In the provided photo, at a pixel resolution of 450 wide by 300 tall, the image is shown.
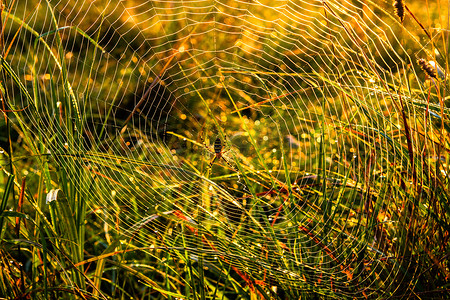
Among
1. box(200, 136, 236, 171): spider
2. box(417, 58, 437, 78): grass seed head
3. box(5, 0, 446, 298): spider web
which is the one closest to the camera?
box(417, 58, 437, 78): grass seed head

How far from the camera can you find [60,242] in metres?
1.05

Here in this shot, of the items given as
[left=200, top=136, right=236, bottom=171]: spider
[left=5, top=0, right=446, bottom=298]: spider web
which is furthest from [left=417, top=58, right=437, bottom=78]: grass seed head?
[left=200, top=136, right=236, bottom=171]: spider

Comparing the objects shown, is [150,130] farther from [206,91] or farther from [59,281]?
[59,281]

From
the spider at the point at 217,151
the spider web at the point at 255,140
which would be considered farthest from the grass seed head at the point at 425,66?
the spider at the point at 217,151

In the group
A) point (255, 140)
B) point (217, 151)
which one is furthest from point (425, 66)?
point (255, 140)

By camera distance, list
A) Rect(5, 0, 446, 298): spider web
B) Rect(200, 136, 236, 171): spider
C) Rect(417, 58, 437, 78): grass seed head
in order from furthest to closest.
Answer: Rect(200, 136, 236, 171): spider
Rect(5, 0, 446, 298): spider web
Rect(417, 58, 437, 78): grass seed head

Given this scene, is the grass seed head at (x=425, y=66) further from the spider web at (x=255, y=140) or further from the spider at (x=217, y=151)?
the spider at (x=217, y=151)

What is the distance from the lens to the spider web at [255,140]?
3.11 feet

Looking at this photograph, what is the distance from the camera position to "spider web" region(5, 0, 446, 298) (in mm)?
949

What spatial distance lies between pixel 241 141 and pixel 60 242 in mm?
775

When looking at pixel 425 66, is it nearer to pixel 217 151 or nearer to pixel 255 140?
pixel 217 151

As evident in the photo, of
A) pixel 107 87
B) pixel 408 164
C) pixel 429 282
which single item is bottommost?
pixel 107 87

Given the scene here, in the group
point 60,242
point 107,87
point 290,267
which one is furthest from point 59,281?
point 107,87

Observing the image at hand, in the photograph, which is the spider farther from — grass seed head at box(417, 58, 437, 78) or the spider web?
grass seed head at box(417, 58, 437, 78)
